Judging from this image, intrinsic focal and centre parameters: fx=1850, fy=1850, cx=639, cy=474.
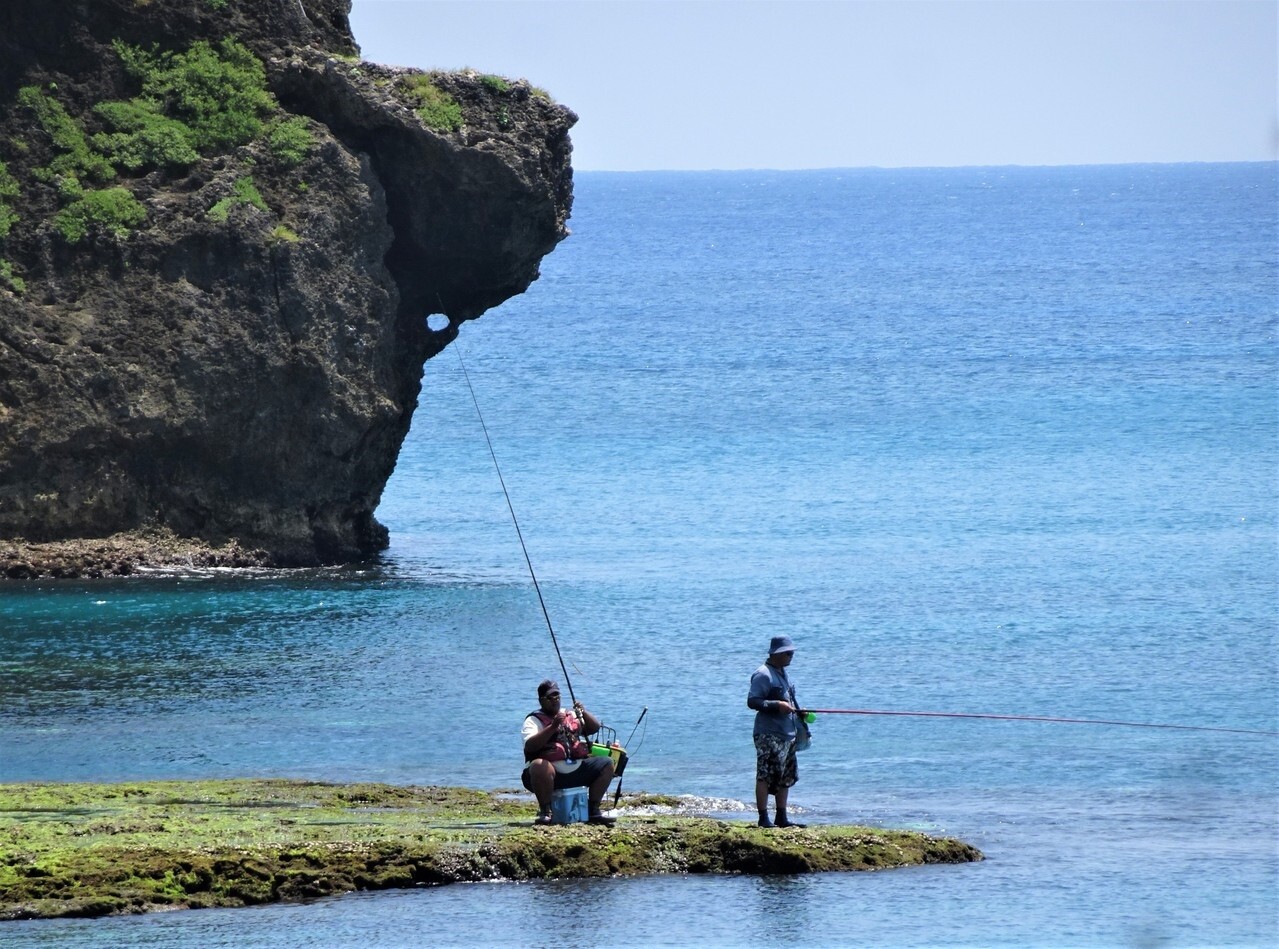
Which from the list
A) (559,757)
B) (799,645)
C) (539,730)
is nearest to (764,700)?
(559,757)

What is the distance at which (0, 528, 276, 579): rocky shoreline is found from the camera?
27.8 metres

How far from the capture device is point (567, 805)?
14336 mm

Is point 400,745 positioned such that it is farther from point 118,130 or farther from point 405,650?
point 118,130

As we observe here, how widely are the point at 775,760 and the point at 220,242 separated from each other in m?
16.8

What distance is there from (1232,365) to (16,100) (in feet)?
156

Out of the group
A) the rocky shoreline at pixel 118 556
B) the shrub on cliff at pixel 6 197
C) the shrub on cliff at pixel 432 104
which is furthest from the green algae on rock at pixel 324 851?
the shrub on cliff at pixel 432 104

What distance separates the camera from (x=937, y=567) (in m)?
33.5

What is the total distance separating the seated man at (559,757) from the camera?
558 inches

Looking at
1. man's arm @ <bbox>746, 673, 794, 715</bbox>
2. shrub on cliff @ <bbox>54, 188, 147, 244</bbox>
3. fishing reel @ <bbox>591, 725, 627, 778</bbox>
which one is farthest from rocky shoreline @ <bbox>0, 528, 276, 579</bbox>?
man's arm @ <bbox>746, 673, 794, 715</bbox>

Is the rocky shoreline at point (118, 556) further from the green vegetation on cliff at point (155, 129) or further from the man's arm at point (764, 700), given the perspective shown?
the man's arm at point (764, 700)

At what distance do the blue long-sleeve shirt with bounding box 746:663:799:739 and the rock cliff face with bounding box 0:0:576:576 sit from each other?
15.7 meters

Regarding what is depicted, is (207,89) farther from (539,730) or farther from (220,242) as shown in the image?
(539,730)

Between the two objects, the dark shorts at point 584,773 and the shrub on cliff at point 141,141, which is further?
the shrub on cliff at point 141,141

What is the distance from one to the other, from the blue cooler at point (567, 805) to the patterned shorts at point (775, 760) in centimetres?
147
